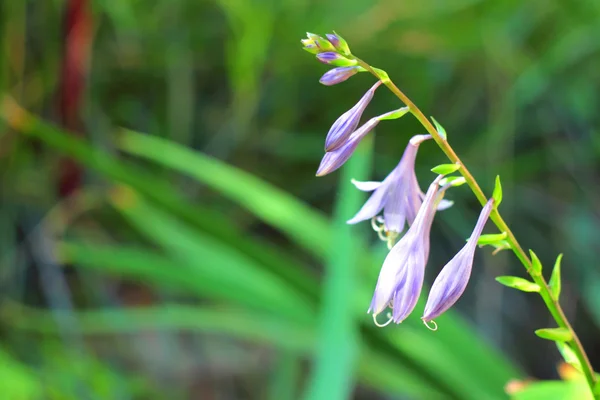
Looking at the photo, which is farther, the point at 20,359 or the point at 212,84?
the point at 212,84

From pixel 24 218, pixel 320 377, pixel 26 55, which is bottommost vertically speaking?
pixel 320 377

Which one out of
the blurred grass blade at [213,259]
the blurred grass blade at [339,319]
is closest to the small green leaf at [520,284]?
the blurred grass blade at [339,319]

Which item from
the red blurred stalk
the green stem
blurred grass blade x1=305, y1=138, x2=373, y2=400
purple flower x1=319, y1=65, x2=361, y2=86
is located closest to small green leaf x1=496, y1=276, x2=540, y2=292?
the green stem

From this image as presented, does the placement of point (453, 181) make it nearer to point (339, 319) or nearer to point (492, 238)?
point (492, 238)

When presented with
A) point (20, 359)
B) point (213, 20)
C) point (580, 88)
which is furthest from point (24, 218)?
point (580, 88)

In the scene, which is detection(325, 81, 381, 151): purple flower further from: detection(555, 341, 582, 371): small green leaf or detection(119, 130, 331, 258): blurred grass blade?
detection(119, 130, 331, 258): blurred grass blade

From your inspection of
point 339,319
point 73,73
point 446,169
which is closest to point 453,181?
point 446,169

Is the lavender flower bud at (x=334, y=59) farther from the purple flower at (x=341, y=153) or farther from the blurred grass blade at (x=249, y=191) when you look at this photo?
the blurred grass blade at (x=249, y=191)

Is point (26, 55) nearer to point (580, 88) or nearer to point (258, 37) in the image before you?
point (258, 37)
